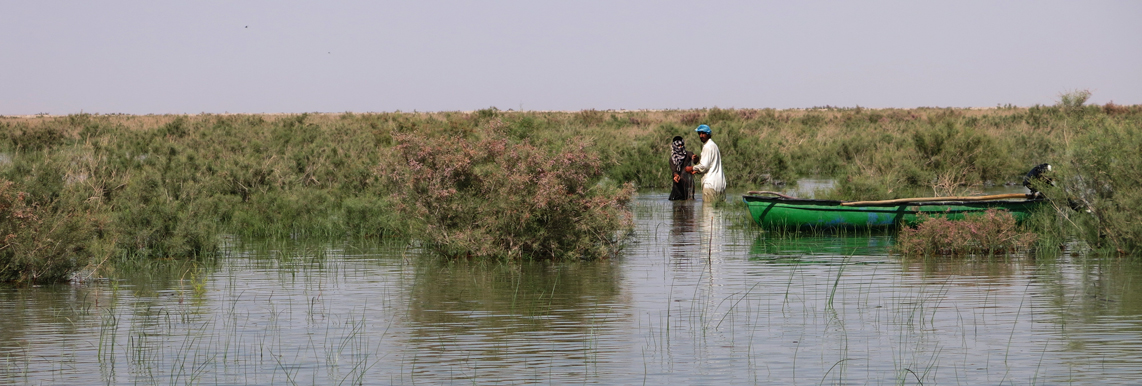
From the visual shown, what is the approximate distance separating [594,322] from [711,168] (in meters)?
13.2

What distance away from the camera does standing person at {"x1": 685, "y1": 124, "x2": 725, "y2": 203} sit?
2259 cm

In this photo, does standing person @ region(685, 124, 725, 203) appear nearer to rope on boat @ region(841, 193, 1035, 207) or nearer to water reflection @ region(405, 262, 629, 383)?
rope on boat @ region(841, 193, 1035, 207)

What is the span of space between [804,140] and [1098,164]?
29.0 meters

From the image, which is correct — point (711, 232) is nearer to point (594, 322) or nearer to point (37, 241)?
point (594, 322)

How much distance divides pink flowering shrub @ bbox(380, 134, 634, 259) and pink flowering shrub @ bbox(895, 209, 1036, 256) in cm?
348

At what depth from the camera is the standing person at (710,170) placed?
2259 cm

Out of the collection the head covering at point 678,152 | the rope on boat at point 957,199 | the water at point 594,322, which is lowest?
the water at point 594,322

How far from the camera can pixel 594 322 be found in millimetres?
10039

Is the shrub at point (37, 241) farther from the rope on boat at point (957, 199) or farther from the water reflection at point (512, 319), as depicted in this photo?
the rope on boat at point (957, 199)

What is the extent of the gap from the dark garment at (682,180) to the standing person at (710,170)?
4.14ft

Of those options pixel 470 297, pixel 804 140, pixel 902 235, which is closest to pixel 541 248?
pixel 470 297

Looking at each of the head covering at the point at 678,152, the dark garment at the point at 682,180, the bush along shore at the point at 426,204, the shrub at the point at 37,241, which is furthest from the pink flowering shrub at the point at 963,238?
the dark garment at the point at 682,180

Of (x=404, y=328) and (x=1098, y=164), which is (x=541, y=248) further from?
(x=1098, y=164)

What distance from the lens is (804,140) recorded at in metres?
43.3
